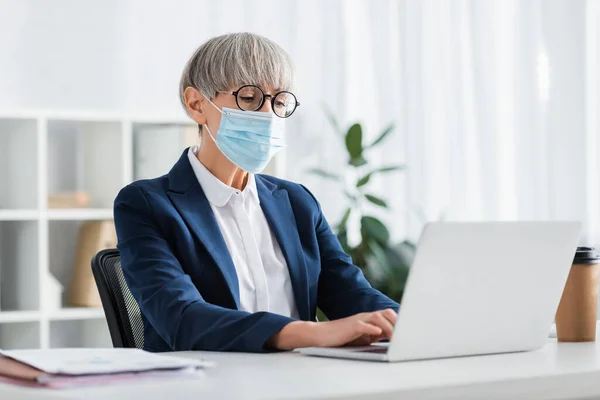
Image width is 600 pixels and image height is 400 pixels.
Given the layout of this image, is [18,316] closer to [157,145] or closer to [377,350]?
[157,145]

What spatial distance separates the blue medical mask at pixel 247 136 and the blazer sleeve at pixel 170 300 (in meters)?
0.23

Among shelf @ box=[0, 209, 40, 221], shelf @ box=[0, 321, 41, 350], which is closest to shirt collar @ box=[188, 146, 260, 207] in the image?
shelf @ box=[0, 209, 40, 221]

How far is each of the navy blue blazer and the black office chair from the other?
0.08 meters

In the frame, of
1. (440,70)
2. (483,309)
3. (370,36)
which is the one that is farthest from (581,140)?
(483,309)

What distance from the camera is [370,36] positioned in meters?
4.66

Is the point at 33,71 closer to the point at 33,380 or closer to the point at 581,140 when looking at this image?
the point at 581,140

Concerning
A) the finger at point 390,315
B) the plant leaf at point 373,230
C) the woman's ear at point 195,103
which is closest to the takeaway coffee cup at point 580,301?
the finger at point 390,315

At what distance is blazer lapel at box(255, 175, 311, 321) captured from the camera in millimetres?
1905

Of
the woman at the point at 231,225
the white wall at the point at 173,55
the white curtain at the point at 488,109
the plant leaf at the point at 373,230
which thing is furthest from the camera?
the white curtain at the point at 488,109

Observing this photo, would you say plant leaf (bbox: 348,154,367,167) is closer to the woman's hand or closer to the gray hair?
the gray hair

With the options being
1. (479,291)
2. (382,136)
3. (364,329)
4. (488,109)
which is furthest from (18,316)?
(479,291)

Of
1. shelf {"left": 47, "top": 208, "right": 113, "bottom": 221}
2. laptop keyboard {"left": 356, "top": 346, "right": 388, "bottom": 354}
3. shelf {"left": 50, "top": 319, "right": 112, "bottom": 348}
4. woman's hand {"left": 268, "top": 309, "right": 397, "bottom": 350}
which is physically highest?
shelf {"left": 47, "top": 208, "right": 113, "bottom": 221}

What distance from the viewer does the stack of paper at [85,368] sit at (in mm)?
1037

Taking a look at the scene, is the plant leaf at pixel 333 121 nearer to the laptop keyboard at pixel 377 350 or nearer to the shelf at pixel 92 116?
the shelf at pixel 92 116
